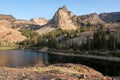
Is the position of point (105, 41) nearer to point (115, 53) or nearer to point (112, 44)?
point (112, 44)

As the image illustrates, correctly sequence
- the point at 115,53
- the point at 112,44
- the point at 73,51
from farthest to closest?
the point at 73,51 < the point at 112,44 < the point at 115,53

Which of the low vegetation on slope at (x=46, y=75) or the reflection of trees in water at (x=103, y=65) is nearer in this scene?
the low vegetation on slope at (x=46, y=75)

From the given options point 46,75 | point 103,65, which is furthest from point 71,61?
point 46,75

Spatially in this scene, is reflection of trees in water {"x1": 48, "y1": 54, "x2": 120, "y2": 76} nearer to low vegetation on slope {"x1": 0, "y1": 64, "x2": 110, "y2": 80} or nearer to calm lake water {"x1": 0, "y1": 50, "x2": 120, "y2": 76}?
calm lake water {"x1": 0, "y1": 50, "x2": 120, "y2": 76}

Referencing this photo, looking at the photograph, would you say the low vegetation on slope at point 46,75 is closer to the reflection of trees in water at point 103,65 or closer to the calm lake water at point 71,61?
the reflection of trees in water at point 103,65

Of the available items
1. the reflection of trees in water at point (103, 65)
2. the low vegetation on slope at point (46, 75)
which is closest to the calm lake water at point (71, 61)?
the reflection of trees in water at point (103, 65)

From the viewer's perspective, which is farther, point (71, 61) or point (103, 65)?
point (71, 61)

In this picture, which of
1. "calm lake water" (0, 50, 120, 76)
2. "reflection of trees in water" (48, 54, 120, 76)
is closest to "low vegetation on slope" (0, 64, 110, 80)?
"reflection of trees in water" (48, 54, 120, 76)

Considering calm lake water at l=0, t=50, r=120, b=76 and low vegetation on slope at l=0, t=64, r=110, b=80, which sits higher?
low vegetation on slope at l=0, t=64, r=110, b=80

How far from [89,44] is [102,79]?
14085cm

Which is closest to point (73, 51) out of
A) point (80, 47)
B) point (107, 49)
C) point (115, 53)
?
point (80, 47)

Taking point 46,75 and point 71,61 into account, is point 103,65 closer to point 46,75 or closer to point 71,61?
point 71,61

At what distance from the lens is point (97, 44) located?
172125 millimetres

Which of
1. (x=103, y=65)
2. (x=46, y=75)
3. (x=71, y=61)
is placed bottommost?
(x=103, y=65)
